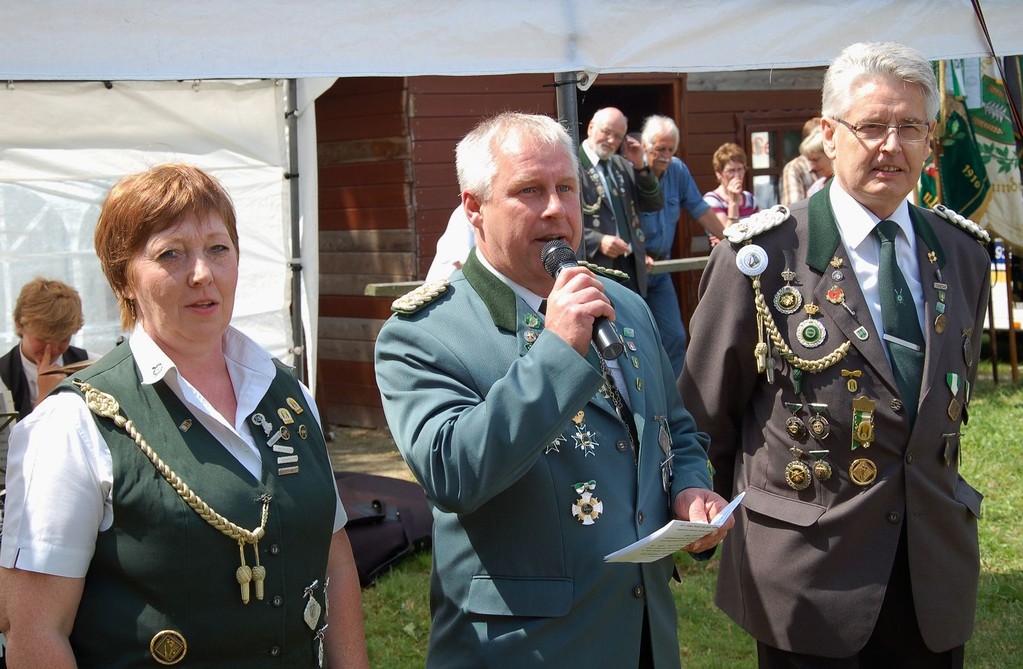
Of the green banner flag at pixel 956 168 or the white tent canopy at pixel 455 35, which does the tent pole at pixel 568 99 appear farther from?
the green banner flag at pixel 956 168

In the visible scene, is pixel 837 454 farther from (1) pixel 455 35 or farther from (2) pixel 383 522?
(2) pixel 383 522

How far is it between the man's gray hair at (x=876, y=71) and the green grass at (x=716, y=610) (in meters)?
2.35

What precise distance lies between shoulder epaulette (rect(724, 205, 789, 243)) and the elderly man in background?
12.8ft

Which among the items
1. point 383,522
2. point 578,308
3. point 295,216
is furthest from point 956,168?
point 578,308

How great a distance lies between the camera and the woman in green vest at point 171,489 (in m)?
1.90

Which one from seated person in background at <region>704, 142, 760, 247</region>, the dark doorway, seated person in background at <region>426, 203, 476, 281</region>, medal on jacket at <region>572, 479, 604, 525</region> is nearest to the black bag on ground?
seated person in background at <region>426, 203, 476, 281</region>

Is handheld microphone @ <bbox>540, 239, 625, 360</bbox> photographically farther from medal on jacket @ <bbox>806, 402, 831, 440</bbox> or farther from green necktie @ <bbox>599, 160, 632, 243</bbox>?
green necktie @ <bbox>599, 160, 632, 243</bbox>

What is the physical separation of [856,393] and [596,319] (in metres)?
0.95

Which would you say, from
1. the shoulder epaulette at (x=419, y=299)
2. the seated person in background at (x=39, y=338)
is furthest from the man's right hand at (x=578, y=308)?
the seated person in background at (x=39, y=338)

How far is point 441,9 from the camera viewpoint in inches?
131

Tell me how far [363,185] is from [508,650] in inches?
284

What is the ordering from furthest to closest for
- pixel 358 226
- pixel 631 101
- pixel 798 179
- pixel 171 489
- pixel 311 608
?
pixel 631 101
pixel 358 226
pixel 798 179
pixel 311 608
pixel 171 489

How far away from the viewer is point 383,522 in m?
5.55

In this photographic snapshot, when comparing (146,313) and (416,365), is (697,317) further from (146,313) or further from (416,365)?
(146,313)
